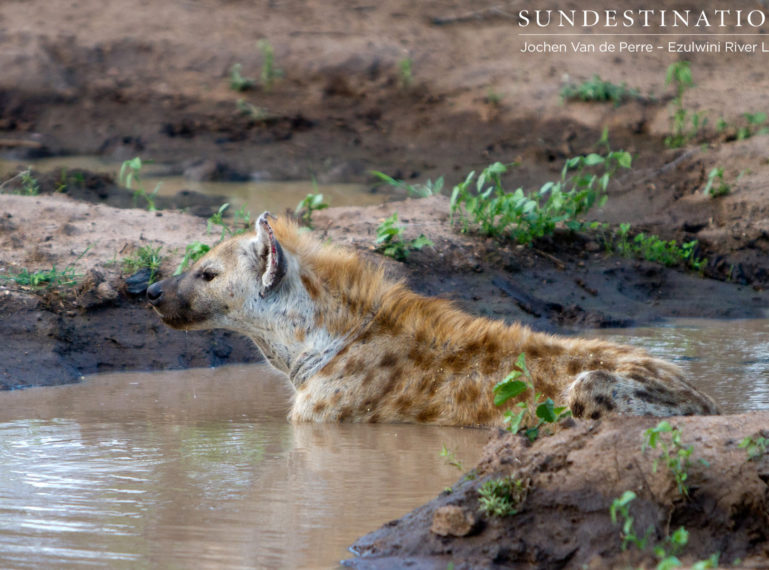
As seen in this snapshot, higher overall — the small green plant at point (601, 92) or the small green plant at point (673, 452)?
the small green plant at point (601, 92)

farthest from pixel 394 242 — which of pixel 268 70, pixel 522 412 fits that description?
pixel 268 70

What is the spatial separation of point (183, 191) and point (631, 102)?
508 cm

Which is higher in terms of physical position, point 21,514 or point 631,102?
point 631,102

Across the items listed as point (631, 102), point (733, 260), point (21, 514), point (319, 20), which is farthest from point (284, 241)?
point (319, 20)

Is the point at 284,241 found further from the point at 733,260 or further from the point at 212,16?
the point at 212,16

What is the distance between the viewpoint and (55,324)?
245 inches

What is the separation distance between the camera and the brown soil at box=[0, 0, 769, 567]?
10.2 feet

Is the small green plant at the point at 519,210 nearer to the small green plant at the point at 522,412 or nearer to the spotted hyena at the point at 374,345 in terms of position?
the spotted hyena at the point at 374,345

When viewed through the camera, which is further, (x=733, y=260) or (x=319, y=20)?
(x=319, y=20)

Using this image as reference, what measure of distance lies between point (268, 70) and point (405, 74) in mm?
1594

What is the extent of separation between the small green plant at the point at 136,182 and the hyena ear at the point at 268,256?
2497 millimetres

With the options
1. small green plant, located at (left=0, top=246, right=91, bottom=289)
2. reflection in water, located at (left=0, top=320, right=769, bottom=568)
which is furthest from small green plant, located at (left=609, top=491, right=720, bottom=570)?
small green plant, located at (left=0, top=246, right=91, bottom=289)

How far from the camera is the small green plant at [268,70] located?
12703 millimetres

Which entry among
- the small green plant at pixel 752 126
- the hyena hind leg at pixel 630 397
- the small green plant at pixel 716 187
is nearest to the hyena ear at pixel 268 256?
the hyena hind leg at pixel 630 397
